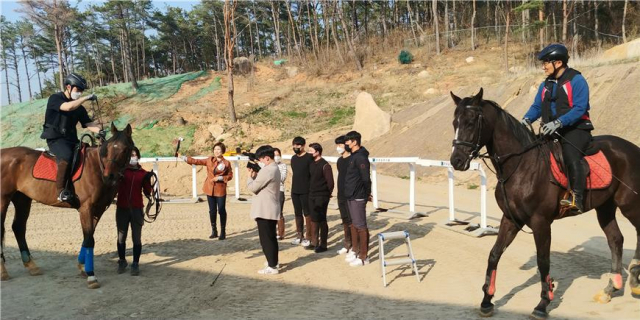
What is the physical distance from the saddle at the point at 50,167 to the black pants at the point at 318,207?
4.00 meters

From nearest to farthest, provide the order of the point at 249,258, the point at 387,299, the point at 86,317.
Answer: the point at 86,317 < the point at 387,299 < the point at 249,258

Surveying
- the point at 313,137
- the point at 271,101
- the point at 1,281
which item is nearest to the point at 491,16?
the point at 271,101

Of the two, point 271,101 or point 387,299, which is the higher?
point 271,101

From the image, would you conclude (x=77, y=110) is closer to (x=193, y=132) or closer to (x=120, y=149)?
(x=120, y=149)

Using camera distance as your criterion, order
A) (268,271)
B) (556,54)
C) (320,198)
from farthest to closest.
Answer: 1. (320,198)
2. (268,271)
3. (556,54)

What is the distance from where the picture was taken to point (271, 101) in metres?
36.1

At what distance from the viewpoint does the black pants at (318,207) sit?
8.75 metres

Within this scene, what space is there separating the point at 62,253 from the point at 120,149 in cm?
347

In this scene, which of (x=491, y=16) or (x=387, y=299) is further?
(x=491, y=16)

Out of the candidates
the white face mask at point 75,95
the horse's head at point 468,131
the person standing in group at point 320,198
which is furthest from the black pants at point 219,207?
the horse's head at point 468,131

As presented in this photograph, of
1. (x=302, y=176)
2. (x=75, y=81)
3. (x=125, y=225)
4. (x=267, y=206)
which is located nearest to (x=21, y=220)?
(x=125, y=225)

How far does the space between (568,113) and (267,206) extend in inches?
174

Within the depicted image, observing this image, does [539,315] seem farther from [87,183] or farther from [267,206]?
[87,183]

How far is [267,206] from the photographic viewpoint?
24.1 ft
